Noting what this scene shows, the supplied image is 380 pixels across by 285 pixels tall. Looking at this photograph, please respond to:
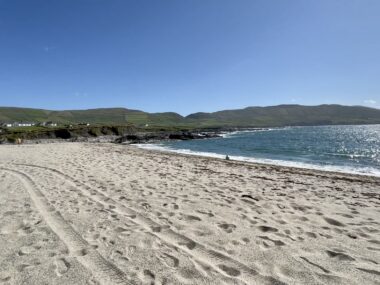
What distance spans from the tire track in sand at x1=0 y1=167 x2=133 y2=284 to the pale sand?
0.06 feet

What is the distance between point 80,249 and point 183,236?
2031 mm

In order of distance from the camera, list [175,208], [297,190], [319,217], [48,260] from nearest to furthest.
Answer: [48,260]
[319,217]
[175,208]
[297,190]

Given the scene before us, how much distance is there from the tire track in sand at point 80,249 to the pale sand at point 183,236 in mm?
18

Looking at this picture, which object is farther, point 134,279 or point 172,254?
point 172,254

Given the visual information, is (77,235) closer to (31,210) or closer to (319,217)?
(31,210)

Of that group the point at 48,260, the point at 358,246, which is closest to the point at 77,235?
the point at 48,260

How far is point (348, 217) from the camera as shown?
7020mm

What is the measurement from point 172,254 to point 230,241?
4.23 ft

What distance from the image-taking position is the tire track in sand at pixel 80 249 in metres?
4.01

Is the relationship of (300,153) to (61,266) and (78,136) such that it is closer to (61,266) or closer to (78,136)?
(61,266)

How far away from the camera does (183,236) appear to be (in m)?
5.51

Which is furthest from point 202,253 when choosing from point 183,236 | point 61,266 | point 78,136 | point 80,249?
point 78,136

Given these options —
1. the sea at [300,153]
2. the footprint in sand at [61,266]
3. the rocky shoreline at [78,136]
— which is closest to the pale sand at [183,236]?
the footprint in sand at [61,266]

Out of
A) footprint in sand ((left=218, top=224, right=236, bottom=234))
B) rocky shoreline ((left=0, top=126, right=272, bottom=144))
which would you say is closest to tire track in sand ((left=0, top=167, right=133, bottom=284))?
footprint in sand ((left=218, top=224, right=236, bottom=234))
